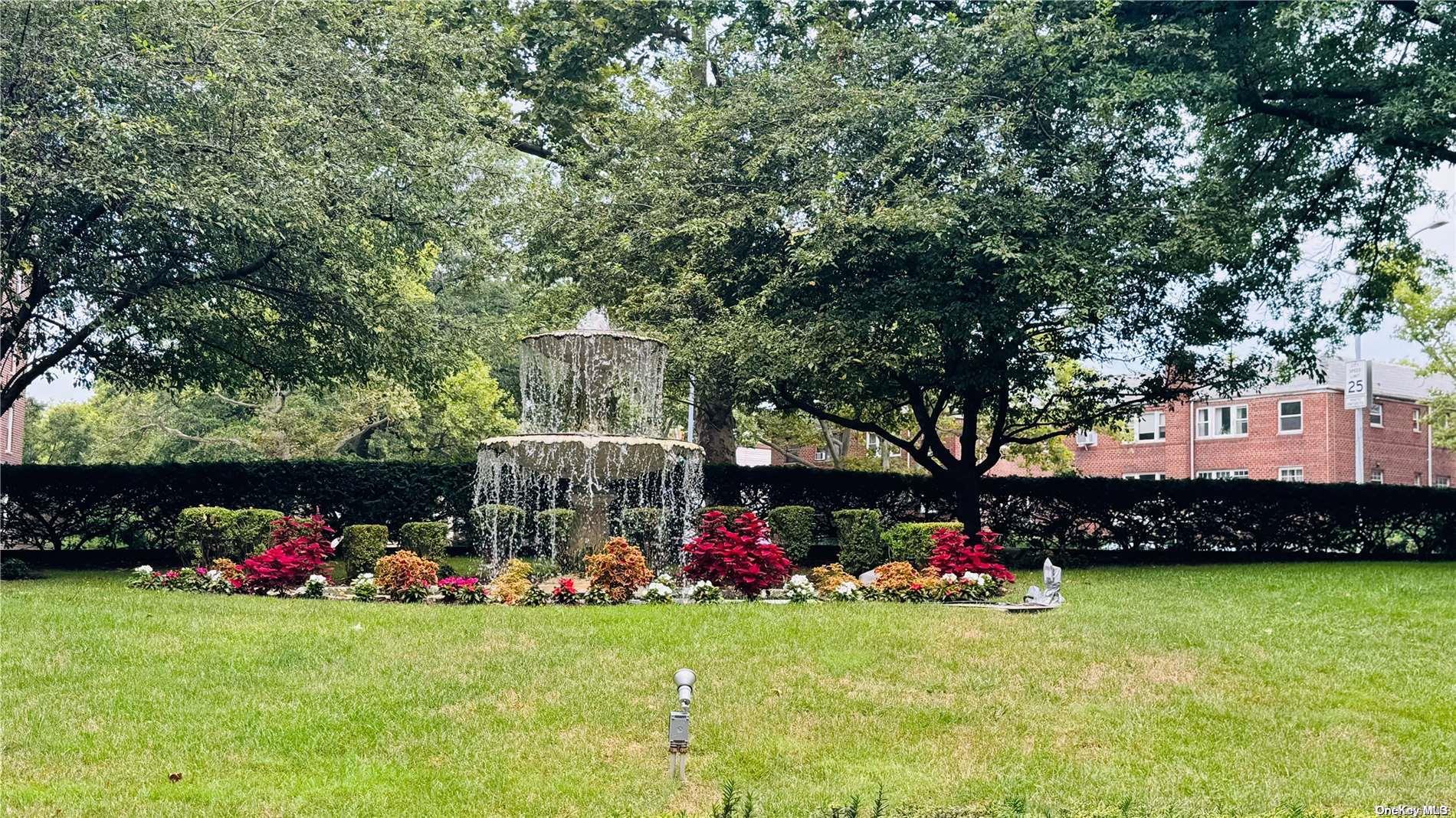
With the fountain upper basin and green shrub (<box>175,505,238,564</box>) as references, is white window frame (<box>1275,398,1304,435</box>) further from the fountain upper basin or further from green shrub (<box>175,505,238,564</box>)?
green shrub (<box>175,505,238,564</box>)

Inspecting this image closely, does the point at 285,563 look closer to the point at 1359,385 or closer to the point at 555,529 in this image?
the point at 555,529

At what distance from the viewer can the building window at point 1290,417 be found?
44.7 m

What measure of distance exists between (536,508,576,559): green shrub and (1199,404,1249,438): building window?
35.2 m

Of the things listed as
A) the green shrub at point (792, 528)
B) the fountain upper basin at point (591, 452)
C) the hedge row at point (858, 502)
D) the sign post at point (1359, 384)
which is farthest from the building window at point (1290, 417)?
the fountain upper basin at point (591, 452)

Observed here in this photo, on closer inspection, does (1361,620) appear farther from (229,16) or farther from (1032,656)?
(229,16)

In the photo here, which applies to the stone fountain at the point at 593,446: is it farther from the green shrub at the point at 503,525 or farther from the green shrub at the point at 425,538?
the green shrub at the point at 425,538

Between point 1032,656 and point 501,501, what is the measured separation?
11189mm

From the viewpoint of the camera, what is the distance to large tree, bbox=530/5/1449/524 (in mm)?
17719

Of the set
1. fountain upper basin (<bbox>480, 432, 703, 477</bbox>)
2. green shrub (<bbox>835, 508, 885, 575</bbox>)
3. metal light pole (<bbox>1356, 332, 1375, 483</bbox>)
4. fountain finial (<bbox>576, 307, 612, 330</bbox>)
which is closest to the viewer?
fountain upper basin (<bbox>480, 432, 703, 477</bbox>)

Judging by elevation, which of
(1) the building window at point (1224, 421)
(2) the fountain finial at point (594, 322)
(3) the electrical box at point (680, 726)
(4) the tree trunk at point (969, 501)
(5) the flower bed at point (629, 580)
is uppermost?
(1) the building window at point (1224, 421)

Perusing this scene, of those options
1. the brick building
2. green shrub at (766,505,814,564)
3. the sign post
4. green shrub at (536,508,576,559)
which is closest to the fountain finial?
green shrub at (536,508,576,559)

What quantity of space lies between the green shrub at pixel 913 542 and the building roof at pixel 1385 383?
104ft

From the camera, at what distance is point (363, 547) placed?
15844 millimetres

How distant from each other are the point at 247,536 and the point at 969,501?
11.2 m
